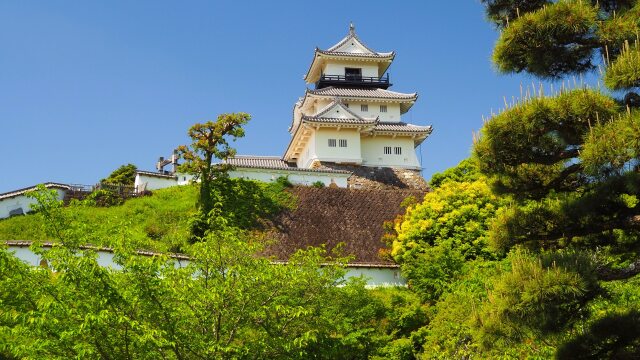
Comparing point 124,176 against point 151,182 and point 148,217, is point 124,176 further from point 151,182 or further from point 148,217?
point 148,217

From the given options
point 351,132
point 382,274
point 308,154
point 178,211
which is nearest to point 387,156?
point 351,132

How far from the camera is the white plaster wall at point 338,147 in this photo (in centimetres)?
3180

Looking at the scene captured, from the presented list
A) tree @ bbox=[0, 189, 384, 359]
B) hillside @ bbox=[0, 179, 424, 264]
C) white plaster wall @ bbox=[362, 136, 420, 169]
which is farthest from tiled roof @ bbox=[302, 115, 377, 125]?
tree @ bbox=[0, 189, 384, 359]

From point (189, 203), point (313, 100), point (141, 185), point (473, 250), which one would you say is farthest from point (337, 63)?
point (473, 250)

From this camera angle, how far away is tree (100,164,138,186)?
34022 millimetres

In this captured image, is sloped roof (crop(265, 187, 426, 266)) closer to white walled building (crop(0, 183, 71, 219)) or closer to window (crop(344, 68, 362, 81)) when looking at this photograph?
white walled building (crop(0, 183, 71, 219))

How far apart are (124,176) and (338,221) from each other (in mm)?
17682

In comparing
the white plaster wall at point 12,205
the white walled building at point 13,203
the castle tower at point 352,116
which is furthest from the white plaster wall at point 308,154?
the white plaster wall at point 12,205

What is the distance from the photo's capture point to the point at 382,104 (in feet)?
118

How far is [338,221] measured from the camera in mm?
21266

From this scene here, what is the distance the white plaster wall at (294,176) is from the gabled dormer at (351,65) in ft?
37.1

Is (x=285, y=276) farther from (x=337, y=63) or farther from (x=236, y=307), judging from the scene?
(x=337, y=63)

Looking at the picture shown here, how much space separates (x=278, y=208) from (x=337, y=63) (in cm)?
1830

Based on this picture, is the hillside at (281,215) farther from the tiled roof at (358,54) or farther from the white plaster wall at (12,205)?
the tiled roof at (358,54)
